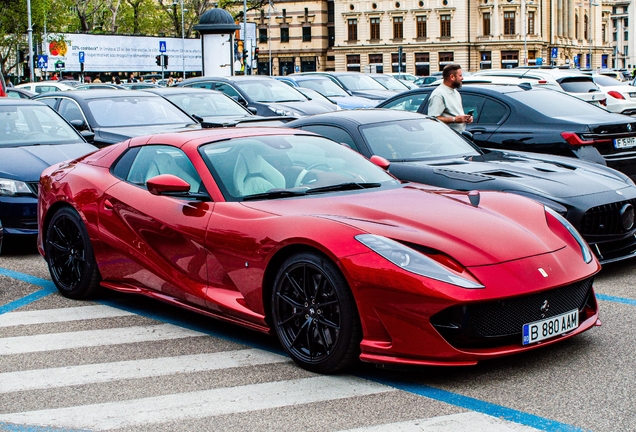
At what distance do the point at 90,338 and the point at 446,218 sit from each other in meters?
2.45

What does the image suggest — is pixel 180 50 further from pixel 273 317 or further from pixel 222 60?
pixel 273 317

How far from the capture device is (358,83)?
84.5 feet

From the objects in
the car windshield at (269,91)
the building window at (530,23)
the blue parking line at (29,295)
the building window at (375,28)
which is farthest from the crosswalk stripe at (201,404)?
the building window at (375,28)

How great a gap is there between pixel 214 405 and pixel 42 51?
51596mm

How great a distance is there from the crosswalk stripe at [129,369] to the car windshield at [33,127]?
18.4 ft

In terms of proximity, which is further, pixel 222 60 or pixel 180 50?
pixel 180 50

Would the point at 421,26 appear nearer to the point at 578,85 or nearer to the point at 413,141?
the point at 578,85

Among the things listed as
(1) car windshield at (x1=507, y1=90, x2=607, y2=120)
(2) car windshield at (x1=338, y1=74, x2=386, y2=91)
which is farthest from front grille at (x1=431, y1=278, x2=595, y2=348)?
(2) car windshield at (x1=338, y1=74, x2=386, y2=91)

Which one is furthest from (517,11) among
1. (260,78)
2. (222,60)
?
(260,78)

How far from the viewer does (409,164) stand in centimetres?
838

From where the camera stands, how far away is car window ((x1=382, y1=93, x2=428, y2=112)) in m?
11.6

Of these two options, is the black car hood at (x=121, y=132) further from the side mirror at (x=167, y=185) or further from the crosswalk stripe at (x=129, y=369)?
the crosswalk stripe at (x=129, y=369)

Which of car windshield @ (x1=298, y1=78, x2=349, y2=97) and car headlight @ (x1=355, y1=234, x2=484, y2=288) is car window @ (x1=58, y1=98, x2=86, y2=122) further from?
car windshield @ (x1=298, y1=78, x2=349, y2=97)

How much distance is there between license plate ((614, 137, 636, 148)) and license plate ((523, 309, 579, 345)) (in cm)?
612
